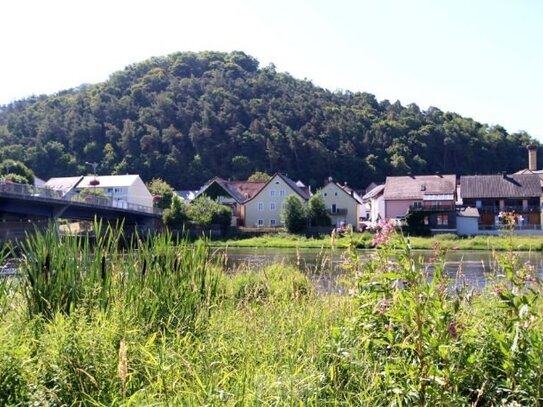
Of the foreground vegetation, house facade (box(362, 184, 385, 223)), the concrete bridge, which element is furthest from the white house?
the foreground vegetation

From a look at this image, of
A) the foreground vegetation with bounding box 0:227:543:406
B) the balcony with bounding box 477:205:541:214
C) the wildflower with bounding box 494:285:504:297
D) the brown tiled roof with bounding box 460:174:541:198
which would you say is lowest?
the foreground vegetation with bounding box 0:227:543:406

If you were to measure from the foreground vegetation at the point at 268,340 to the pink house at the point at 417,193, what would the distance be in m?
59.1

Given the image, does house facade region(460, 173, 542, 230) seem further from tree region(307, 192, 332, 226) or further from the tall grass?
the tall grass

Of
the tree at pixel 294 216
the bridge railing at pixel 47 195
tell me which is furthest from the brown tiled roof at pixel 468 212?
the bridge railing at pixel 47 195

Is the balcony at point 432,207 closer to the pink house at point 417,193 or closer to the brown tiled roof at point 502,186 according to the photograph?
the pink house at point 417,193

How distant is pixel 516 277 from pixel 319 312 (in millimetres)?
1898

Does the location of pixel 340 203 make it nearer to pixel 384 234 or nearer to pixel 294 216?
pixel 294 216

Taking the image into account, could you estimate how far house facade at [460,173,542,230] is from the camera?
60.7m

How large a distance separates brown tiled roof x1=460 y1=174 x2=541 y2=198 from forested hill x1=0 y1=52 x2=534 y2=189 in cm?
4300

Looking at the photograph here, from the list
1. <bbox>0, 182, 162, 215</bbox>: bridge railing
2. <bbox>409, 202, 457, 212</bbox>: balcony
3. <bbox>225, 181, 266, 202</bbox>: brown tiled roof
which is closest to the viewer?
<bbox>0, 182, 162, 215</bbox>: bridge railing

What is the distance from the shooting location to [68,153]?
106 meters

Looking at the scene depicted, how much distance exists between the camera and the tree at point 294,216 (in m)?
55.7

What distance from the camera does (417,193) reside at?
65250mm

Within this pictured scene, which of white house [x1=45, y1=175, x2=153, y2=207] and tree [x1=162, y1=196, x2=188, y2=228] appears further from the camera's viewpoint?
white house [x1=45, y1=175, x2=153, y2=207]
